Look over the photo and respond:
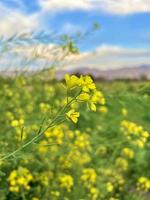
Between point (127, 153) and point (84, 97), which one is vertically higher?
point (84, 97)

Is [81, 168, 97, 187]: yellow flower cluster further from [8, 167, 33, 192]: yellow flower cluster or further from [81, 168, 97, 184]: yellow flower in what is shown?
[8, 167, 33, 192]: yellow flower cluster

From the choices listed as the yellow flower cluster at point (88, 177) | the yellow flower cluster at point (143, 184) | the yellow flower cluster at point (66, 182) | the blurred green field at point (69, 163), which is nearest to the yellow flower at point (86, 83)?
the blurred green field at point (69, 163)

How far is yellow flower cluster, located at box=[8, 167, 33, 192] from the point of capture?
363 centimetres

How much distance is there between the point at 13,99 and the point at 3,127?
1151mm

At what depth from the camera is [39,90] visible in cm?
731

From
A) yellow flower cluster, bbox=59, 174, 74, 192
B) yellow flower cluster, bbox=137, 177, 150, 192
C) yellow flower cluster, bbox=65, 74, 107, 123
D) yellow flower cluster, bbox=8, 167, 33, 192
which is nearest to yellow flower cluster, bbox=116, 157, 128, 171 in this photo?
yellow flower cluster, bbox=137, 177, 150, 192

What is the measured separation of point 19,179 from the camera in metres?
3.64

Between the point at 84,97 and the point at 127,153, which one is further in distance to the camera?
the point at 127,153

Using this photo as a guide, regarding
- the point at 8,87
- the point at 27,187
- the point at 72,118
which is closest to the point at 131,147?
the point at 8,87

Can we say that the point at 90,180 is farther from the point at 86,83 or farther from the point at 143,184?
the point at 86,83

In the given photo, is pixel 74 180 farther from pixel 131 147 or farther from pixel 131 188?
pixel 131 147

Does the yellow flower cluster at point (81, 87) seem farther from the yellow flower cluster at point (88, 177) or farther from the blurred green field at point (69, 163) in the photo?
the yellow flower cluster at point (88, 177)

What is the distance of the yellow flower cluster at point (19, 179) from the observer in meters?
3.63

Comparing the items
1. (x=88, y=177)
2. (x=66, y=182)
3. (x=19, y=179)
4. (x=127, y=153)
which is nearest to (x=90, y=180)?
(x=88, y=177)
